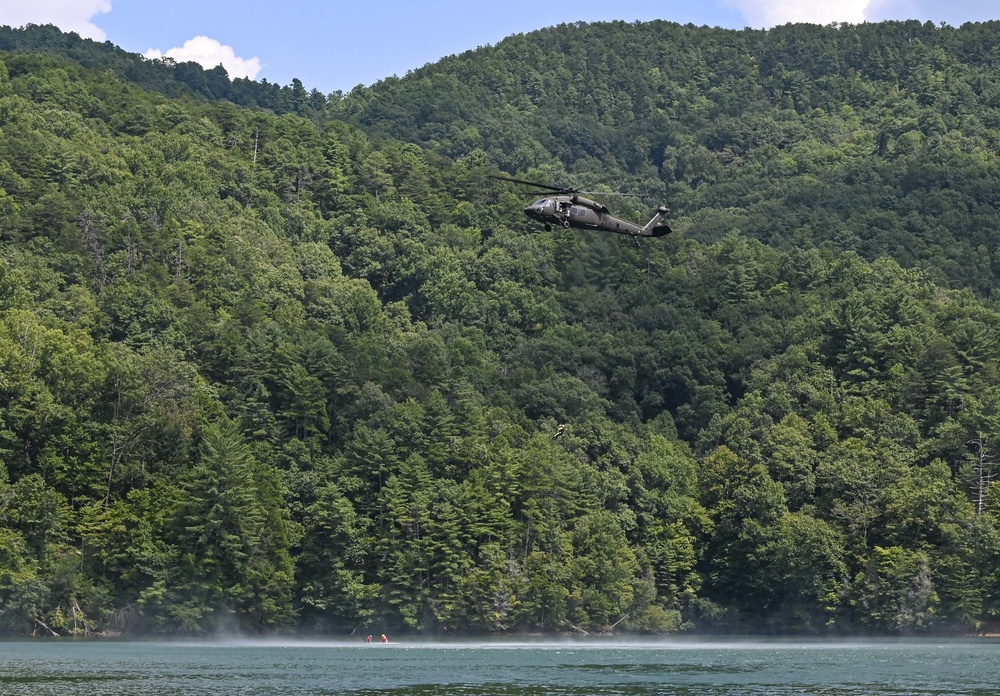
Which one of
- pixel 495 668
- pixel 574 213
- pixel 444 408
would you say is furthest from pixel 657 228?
pixel 444 408

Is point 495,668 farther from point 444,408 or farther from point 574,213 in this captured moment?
point 444,408

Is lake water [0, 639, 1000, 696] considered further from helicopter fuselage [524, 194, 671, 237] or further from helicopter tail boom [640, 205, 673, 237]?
helicopter fuselage [524, 194, 671, 237]

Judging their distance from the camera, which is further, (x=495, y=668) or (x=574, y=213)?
(x=495, y=668)

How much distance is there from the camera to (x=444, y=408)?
11969 centimetres

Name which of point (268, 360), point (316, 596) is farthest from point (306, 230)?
point (316, 596)

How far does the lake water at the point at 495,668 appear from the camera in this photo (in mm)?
66938

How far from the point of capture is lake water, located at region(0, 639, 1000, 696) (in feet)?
220

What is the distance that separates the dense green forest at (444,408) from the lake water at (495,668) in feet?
21.4

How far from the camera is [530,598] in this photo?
107812 millimetres

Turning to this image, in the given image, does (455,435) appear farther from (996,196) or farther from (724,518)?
(996,196)

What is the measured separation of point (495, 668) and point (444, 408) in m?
42.4

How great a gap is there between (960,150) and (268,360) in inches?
4259

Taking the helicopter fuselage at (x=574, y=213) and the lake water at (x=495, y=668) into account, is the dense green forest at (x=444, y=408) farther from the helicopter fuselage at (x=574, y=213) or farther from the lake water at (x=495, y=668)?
the helicopter fuselage at (x=574, y=213)

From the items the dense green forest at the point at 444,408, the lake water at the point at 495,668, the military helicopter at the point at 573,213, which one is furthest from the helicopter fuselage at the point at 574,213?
the dense green forest at the point at 444,408
